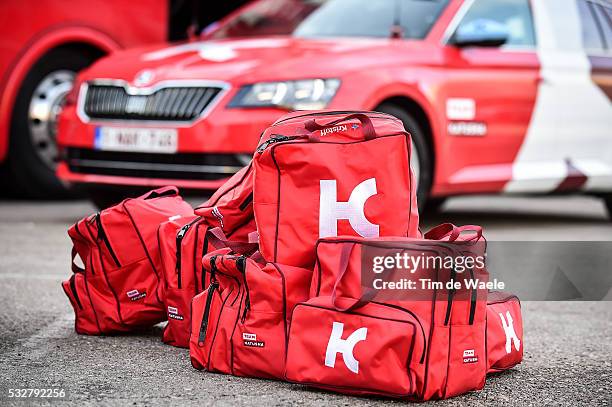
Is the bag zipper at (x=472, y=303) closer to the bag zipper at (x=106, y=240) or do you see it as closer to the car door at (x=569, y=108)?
the bag zipper at (x=106, y=240)

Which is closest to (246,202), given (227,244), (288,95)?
(227,244)

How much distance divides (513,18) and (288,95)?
2.18 metres

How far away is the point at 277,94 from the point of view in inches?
264

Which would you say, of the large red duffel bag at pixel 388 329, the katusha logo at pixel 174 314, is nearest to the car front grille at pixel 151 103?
the katusha logo at pixel 174 314

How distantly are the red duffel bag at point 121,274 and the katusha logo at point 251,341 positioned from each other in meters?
0.72

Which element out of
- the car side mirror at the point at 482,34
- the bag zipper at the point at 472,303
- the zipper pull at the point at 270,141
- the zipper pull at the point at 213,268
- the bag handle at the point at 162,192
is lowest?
the bag zipper at the point at 472,303

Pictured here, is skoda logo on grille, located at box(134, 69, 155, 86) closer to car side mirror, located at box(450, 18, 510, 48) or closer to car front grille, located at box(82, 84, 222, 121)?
car front grille, located at box(82, 84, 222, 121)

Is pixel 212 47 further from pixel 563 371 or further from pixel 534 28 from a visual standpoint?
pixel 563 371

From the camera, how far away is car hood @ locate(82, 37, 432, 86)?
6812 mm

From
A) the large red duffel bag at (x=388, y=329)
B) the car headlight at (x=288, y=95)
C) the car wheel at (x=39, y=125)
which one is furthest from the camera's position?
the car wheel at (x=39, y=125)

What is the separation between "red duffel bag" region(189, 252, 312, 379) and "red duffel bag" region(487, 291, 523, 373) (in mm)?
603

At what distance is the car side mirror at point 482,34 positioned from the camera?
297 inches

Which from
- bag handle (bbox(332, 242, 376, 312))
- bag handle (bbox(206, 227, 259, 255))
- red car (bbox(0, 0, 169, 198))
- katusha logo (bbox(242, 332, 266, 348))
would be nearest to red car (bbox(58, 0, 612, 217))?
red car (bbox(0, 0, 169, 198))

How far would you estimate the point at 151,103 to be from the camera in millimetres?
6969
